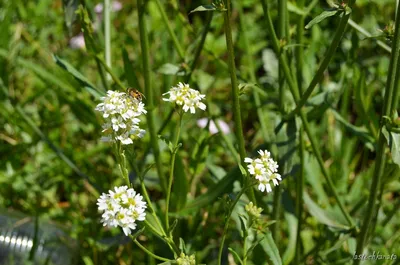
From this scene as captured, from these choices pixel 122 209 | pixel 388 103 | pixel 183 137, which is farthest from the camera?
pixel 183 137

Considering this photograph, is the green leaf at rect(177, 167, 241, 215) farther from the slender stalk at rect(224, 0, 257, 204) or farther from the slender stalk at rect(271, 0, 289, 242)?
the slender stalk at rect(224, 0, 257, 204)

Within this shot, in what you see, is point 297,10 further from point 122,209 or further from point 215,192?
point 122,209

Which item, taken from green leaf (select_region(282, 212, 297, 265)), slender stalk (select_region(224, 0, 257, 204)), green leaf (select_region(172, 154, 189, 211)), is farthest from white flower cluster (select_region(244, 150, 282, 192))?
green leaf (select_region(282, 212, 297, 265))

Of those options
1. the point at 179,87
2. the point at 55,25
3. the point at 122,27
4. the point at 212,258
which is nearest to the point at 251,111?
the point at 122,27

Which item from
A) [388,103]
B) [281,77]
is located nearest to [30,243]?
[281,77]

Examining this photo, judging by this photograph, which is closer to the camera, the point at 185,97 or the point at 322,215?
the point at 185,97

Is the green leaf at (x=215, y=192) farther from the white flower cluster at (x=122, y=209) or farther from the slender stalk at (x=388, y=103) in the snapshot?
the white flower cluster at (x=122, y=209)
